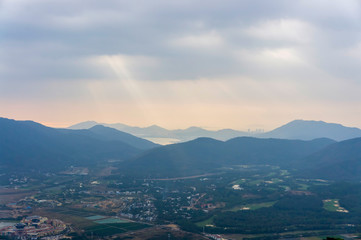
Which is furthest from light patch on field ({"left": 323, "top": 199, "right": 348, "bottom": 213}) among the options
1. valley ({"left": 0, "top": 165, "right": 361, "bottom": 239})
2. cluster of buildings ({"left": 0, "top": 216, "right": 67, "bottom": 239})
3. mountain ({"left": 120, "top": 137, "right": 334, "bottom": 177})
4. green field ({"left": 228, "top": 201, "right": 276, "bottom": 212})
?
mountain ({"left": 120, "top": 137, "right": 334, "bottom": 177})

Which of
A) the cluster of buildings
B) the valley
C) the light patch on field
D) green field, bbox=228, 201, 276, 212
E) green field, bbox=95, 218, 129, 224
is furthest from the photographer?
green field, bbox=228, 201, 276, 212

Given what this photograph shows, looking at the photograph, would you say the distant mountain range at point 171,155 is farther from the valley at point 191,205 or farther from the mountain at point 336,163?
the valley at point 191,205

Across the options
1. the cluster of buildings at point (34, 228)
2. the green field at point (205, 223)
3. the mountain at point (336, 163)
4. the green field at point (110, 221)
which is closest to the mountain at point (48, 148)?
the cluster of buildings at point (34, 228)

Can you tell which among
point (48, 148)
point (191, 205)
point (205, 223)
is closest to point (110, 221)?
point (205, 223)


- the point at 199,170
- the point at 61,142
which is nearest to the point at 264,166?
the point at 199,170

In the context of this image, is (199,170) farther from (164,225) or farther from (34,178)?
(164,225)

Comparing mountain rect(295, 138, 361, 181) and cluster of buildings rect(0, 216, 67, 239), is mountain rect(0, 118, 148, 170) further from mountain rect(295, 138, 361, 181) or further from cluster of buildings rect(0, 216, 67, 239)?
mountain rect(295, 138, 361, 181)

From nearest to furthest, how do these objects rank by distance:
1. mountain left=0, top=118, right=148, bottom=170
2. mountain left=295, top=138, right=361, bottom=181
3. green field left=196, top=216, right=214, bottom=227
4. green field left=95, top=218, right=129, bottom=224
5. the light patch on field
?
green field left=196, top=216, right=214, bottom=227, green field left=95, top=218, right=129, bottom=224, the light patch on field, mountain left=295, top=138, right=361, bottom=181, mountain left=0, top=118, right=148, bottom=170
